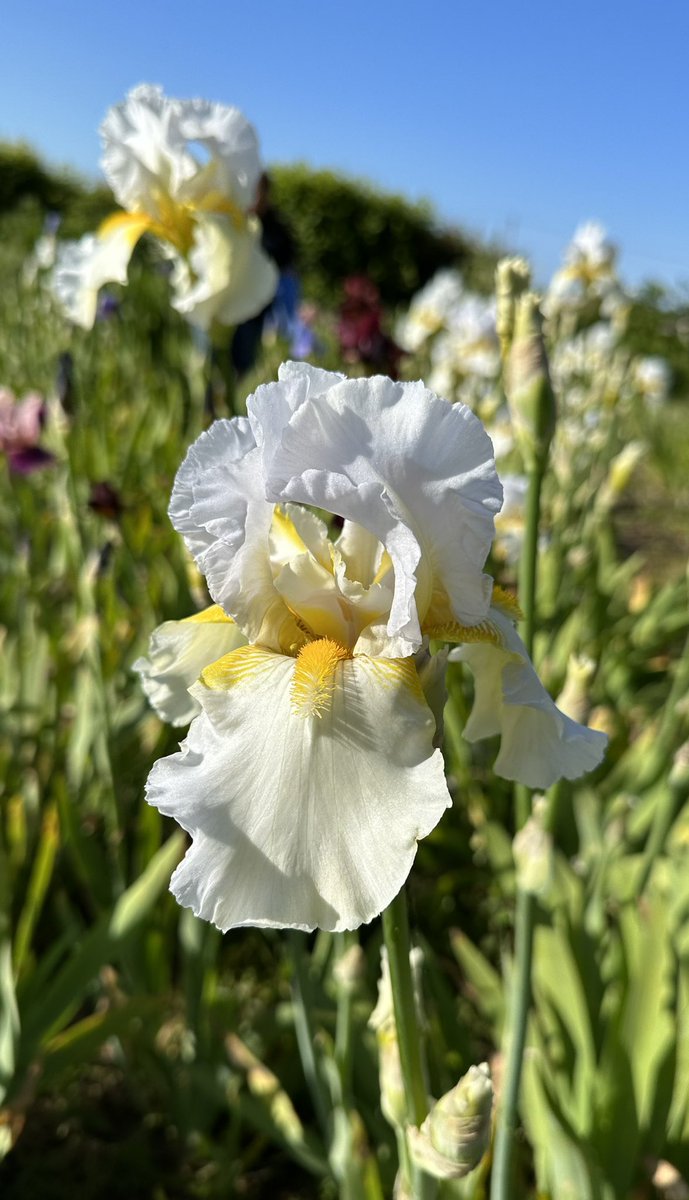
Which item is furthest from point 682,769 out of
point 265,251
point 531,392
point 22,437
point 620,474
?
point 22,437

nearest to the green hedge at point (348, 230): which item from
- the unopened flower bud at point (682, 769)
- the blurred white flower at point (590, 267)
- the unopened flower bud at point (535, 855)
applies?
the blurred white flower at point (590, 267)

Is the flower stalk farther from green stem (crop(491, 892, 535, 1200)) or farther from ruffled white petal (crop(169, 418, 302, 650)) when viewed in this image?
ruffled white petal (crop(169, 418, 302, 650))

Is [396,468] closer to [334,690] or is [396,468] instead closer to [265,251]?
[334,690]

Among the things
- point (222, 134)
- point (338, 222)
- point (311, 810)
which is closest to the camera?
point (311, 810)

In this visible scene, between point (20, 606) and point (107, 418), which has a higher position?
point (107, 418)

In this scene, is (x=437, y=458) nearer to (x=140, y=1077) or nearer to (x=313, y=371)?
(x=313, y=371)

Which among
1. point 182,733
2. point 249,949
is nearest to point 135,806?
point 182,733

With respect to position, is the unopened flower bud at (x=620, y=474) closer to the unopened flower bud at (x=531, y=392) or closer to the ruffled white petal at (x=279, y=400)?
the unopened flower bud at (x=531, y=392)
